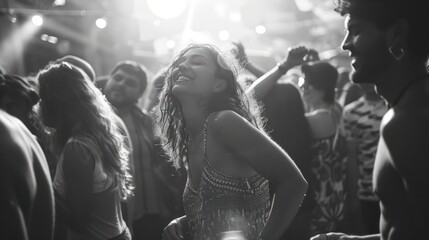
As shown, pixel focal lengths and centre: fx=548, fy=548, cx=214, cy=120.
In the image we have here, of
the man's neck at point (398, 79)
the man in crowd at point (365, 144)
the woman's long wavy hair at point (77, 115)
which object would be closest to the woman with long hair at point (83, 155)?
the woman's long wavy hair at point (77, 115)

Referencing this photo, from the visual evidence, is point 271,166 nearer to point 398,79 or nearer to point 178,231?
point 178,231

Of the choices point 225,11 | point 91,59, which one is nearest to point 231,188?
point 91,59

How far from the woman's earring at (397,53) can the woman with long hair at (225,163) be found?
871mm

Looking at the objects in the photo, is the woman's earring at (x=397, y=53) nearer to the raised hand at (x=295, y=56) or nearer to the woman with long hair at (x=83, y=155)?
the woman with long hair at (x=83, y=155)

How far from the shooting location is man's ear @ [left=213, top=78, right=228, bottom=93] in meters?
3.15

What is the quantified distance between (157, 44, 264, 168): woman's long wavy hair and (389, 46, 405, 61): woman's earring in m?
1.18

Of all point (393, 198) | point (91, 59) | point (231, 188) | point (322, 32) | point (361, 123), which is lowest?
point (322, 32)

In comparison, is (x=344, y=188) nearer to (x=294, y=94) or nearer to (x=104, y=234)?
(x=294, y=94)

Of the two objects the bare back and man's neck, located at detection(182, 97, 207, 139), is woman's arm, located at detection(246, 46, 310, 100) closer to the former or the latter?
man's neck, located at detection(182, 97, 207, 139)

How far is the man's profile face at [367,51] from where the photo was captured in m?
2.11

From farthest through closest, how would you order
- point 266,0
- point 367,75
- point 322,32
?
point 322,32
point 266,0
point 367,75

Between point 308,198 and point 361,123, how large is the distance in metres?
1.37

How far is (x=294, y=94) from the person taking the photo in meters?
4.77

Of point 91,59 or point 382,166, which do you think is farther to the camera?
point 91,59
